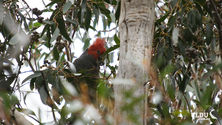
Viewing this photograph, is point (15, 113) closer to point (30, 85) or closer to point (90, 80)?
point (30, 85)

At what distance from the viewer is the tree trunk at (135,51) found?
1716mm

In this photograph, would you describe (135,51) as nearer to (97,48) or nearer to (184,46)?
(184,46)

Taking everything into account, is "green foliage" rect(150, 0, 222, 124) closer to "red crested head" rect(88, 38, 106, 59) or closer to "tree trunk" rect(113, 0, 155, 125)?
"tree trunk" rect(113, 0, 155, 125)

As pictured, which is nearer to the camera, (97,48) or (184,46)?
(184,46)

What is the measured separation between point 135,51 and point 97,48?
2196mm

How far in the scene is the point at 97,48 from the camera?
4012 millimetres

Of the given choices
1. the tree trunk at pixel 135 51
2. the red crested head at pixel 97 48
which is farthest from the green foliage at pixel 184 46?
the red crested head at pixel 97 48

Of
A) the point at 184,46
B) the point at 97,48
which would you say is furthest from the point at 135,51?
the point at 97,48

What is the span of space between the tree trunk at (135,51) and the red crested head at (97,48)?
196 centimetres

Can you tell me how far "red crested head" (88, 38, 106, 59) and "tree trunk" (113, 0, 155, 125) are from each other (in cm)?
196

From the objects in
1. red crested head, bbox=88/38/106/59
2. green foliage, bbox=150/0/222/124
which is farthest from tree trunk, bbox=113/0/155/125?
red crested head, bbox=88/38/106/59

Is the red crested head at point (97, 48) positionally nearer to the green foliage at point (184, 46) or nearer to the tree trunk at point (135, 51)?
the green foliage at point (184, 46)

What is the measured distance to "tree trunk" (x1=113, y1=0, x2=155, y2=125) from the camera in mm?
1716

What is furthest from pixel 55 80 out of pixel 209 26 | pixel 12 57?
pixel 209 26
